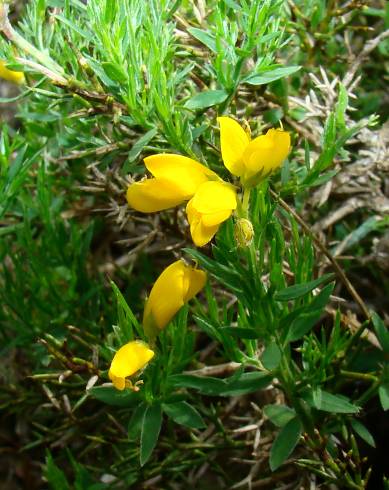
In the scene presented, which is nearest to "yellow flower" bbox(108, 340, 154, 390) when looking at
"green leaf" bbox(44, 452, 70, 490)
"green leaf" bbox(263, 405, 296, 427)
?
"green leaf" bbox(263, 405, 296, 427)

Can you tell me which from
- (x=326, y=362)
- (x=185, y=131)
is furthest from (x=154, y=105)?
(x=326, y=362)

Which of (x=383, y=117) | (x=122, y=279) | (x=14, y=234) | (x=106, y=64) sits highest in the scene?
(x=106, y=64)

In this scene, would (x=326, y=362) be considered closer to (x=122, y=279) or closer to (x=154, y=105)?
(x=154, y=105)

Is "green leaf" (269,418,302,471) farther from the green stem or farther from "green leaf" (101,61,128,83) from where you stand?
"green leaf" (101,61,128,83)

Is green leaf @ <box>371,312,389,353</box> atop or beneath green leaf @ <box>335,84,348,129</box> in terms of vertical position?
beneath

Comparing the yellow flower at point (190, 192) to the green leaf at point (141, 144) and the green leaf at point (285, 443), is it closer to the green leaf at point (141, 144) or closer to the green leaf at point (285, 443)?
the green leaf at point (141, 144)

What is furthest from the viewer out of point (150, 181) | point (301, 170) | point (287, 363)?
point (301, 170)
